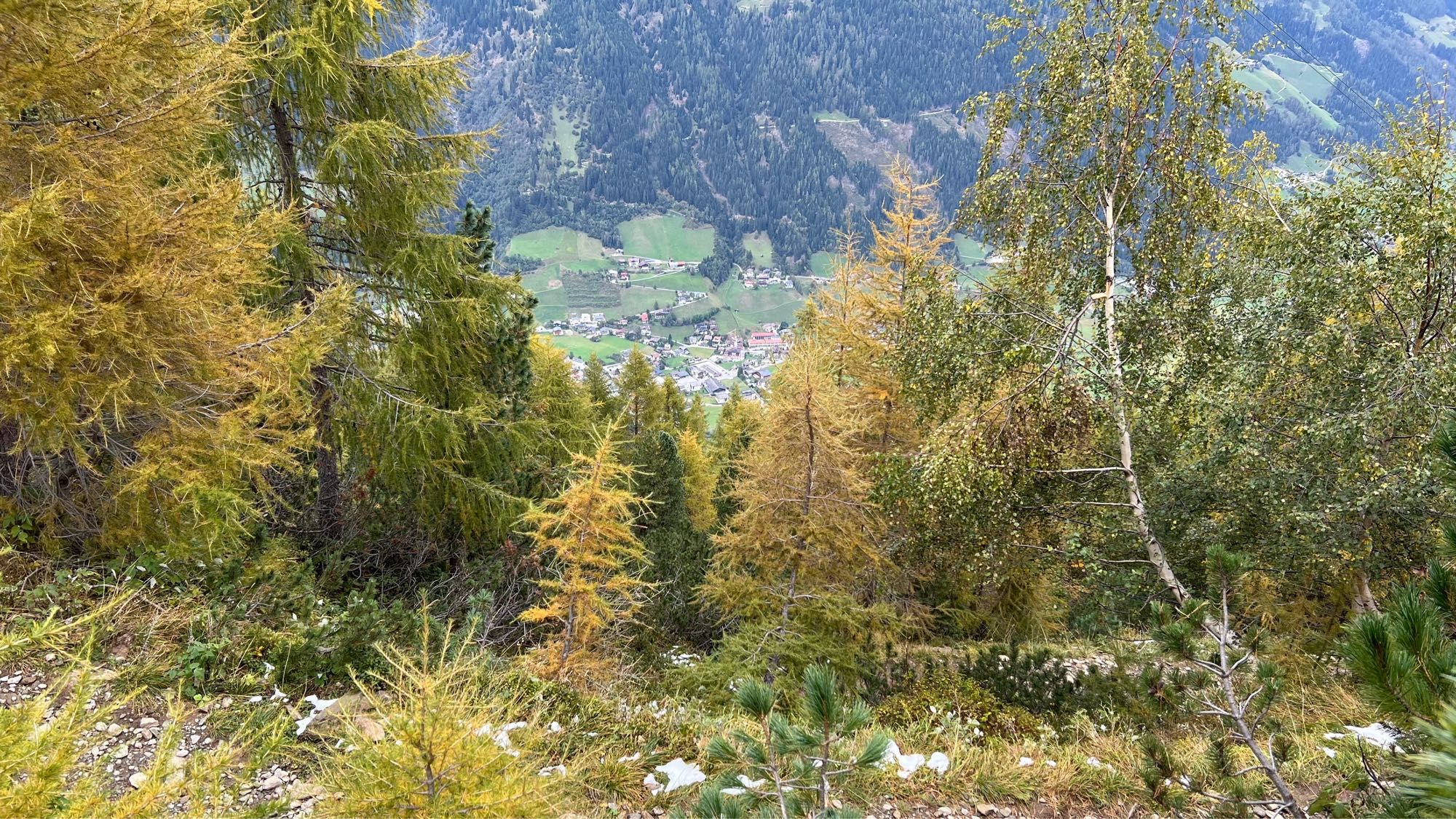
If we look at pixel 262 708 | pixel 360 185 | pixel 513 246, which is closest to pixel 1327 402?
pixel 262 708

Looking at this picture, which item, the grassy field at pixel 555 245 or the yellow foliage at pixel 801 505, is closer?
the yellow foliage at pixel 801 505

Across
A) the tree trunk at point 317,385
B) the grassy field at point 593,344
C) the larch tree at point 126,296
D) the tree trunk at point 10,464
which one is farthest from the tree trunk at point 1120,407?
the grassy field at point 593,344

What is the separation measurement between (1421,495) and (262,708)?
856 centimetres

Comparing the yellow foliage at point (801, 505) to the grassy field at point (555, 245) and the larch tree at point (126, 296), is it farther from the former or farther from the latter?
the grassy field at point (555, 245)

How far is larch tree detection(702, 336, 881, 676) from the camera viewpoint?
8172 mm

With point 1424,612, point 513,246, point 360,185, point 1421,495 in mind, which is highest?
point 360,185

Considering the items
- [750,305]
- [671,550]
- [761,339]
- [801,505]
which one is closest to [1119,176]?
[801,505]

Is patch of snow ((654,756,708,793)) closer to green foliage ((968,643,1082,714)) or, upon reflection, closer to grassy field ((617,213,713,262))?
green foliage ((968,643,1082,714))

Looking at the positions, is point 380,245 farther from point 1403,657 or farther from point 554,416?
point 1403,657

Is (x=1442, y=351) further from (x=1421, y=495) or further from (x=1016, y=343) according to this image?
(x=1016, y=343)

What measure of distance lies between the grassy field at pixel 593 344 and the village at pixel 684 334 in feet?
1.77

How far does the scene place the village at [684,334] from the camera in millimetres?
103750

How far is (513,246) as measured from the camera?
570 ft

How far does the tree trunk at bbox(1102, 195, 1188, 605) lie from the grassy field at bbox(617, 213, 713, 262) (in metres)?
176
